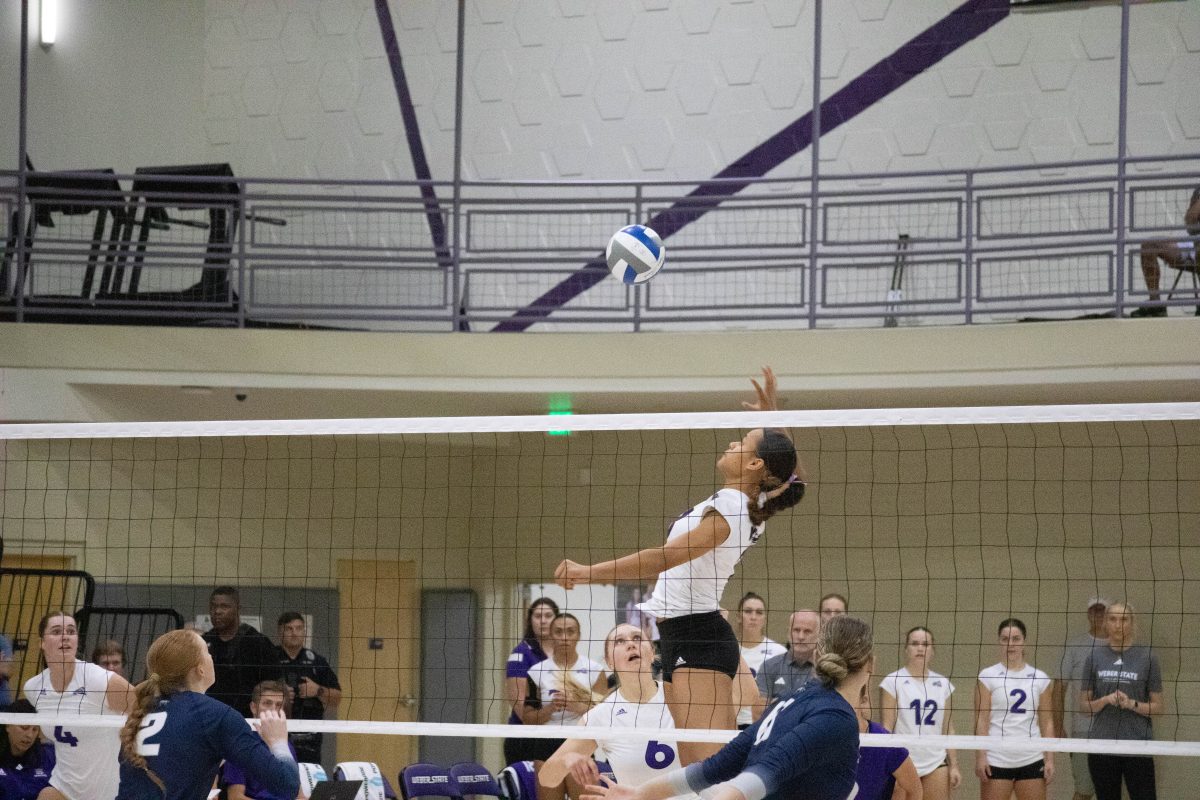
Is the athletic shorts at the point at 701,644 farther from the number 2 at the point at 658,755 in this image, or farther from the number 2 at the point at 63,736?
the number 2 at the point at 63,736

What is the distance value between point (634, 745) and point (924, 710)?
3026 mm

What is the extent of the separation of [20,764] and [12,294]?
3.78 m

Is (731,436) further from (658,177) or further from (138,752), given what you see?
(138,752)

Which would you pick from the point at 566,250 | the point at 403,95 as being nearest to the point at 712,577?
the point at 566,250

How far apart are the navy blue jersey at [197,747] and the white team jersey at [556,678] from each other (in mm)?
4550

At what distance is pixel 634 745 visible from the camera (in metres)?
6.60

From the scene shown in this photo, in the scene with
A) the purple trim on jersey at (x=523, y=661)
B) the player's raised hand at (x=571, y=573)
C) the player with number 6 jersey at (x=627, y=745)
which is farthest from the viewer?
the purple trim on jersey at (x=523, y=661)

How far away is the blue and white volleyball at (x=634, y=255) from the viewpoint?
8.48m

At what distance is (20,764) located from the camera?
26.8 feet

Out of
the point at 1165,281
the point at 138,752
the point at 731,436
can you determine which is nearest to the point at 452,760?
the point at 731,436

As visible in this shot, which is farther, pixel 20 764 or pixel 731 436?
pixel 731 436

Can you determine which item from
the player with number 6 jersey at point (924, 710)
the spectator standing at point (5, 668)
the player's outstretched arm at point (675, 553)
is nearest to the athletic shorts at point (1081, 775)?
the player with number 6 jersey at point (924, 710)

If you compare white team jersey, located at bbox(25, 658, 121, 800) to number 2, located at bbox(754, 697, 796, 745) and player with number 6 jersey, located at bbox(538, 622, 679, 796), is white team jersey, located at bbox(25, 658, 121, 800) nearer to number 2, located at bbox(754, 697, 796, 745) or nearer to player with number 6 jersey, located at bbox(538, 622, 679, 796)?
player with number 6 jersey, located at bbox(538, 622, 679, 796)

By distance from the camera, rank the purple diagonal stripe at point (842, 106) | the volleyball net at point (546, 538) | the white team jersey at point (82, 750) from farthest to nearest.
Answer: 1. the purple diagonal stripe at point (842, 106)
2. the volleyball net at point (546, 538)
3. the white team jersey at point (82, 750)
